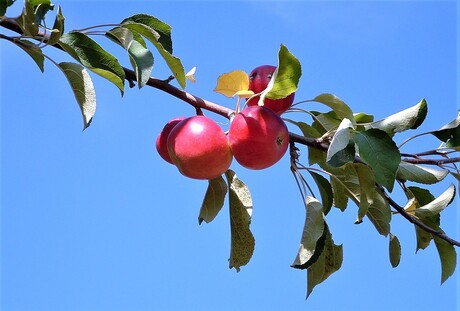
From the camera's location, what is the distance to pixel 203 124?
134 centimetres

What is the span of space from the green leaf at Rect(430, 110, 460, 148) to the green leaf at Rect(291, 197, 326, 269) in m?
0.43

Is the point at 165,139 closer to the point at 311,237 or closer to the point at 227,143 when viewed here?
the point at 227,143

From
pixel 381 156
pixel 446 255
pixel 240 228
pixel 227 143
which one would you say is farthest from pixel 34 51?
pixel 446 255

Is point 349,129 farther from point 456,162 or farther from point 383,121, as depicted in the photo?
point 456,162

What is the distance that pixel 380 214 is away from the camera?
1.50m

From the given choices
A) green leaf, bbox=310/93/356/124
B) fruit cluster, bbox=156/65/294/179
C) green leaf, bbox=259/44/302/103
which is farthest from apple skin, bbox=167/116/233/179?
green leaf, bbox=310/93/356/124

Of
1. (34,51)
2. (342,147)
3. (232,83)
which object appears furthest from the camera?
(232,83)

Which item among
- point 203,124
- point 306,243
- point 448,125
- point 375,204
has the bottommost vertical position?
point 306,243

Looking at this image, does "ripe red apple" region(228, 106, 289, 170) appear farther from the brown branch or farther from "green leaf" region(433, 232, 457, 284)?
"green leaf" region(433, 232, 457, 284)

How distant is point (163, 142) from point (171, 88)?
0.52 ft

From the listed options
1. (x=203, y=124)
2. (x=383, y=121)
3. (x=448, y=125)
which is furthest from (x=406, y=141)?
(x=203, y=124)

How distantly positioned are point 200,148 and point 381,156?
353mm

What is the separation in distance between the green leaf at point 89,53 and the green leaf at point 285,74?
312 millimetres

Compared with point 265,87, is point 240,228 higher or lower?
lower
